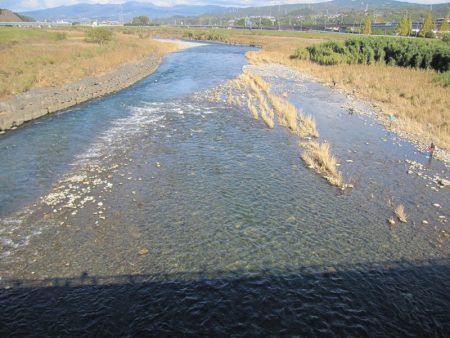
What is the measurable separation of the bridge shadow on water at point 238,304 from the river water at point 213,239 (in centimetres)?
4

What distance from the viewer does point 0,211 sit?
1373cm

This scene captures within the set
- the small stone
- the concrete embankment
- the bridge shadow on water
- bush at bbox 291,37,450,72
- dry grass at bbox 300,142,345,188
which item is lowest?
the bridge shadow on water

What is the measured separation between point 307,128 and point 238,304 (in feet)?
57.0

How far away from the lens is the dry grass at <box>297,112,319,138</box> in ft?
78.4

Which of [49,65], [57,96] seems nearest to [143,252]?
[57,96]

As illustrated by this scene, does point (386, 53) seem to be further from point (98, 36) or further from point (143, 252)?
point (98, 36)

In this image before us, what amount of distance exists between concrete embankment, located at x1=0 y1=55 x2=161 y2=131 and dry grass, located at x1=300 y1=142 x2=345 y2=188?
20.0 meters

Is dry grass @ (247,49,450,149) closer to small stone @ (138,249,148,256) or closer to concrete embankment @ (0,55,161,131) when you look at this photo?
small stone @ (138,249,148,256)

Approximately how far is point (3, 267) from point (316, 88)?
3671cm

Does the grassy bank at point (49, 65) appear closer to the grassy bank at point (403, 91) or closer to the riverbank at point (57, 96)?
the riverbank at point (57, 96)

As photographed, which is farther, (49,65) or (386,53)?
(386,53)

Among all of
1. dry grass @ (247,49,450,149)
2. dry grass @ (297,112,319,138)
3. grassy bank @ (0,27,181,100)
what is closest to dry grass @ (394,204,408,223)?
dry grass @ (247,49,450,149)

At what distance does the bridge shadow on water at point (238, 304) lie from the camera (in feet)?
29.1

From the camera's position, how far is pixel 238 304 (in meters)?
9.69
